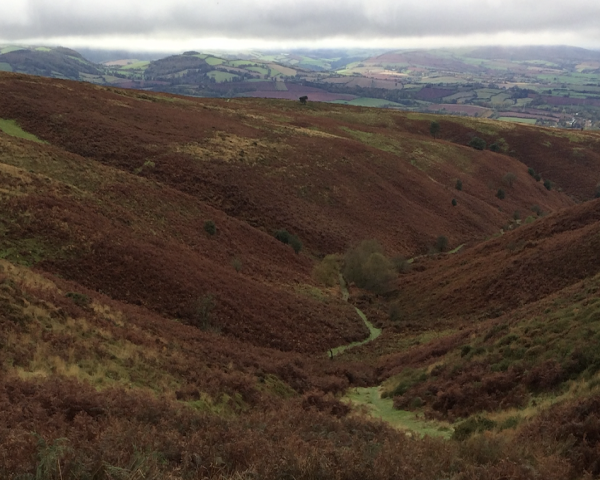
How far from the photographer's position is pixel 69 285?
853 inches

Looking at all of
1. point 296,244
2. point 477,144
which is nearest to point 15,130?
point 296,244

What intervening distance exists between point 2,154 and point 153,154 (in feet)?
54.2

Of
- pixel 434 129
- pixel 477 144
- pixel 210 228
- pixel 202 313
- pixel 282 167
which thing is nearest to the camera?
pixel 202 313

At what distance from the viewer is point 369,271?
3984 cm

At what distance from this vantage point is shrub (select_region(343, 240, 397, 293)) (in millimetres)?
39844

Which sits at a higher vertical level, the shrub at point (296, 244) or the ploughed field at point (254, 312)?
the ploughed field at point (254, 312)

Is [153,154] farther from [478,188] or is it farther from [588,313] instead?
[478,188]

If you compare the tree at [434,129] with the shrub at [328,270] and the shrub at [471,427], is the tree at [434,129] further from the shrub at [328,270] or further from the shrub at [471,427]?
the shrub at [471,427]

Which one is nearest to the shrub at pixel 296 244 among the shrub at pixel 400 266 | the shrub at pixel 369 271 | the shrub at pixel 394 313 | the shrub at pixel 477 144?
the shrub at pixel 369 271

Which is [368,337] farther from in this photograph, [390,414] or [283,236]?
[283,236]

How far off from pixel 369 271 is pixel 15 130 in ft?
129

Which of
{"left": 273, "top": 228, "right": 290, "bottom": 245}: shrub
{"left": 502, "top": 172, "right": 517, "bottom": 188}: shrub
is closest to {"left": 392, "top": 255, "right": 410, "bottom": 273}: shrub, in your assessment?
{"left": 273, "top": 228, "right": 290, "bottom": 245}: shrub

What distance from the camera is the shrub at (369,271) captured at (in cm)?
3984

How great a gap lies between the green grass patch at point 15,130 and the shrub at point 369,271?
34184 millimetres
